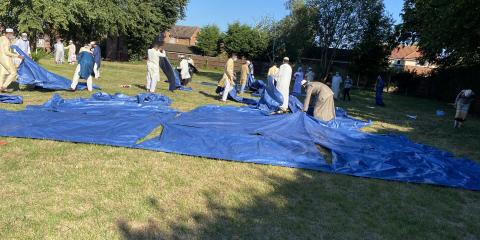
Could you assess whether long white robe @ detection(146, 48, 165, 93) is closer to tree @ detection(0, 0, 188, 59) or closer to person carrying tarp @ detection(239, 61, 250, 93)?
person carrying tarp @ detection(239, 61, 250, 93)

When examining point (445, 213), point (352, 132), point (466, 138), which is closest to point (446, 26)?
point (466, 138)

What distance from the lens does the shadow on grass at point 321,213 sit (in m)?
4.80

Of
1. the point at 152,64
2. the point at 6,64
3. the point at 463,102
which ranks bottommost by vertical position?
the point at 6,64

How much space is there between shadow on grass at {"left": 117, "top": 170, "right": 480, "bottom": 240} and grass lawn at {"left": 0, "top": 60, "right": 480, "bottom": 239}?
0.05 feet

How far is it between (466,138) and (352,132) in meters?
4.70

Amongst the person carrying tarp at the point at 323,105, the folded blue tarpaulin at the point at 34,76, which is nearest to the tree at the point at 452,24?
the person carrying tarp at the point at 323,105

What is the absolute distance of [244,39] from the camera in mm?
67562

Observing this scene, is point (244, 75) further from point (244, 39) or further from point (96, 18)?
point (244, 39)

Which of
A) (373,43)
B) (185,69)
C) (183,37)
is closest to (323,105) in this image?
(185,69)

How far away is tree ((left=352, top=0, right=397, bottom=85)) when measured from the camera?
44.3 meters

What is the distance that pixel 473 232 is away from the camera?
5516 millimetres

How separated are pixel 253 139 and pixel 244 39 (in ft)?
197

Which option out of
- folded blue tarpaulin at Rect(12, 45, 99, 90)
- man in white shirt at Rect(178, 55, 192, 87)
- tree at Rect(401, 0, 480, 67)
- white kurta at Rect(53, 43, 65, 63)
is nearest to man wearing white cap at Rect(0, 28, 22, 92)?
folded blue tarpaulin at Rect(12, 45, 99, 90)

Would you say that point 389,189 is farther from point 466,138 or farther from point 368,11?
point 368,11
